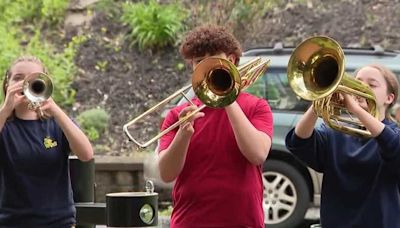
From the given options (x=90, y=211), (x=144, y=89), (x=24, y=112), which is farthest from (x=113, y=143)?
(x=24, y=112)

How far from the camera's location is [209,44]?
160 inches

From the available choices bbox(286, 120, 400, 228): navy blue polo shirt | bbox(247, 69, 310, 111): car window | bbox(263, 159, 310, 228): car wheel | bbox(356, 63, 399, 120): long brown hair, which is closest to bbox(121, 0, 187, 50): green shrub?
→ bbox(247, 69, 310, 111): car window

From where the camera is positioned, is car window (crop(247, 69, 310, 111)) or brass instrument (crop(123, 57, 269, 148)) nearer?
brass instrument (crop(123, 57, 269, 148))

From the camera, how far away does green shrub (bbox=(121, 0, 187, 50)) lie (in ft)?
38.1

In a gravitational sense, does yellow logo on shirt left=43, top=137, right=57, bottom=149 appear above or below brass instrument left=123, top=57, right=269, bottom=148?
below

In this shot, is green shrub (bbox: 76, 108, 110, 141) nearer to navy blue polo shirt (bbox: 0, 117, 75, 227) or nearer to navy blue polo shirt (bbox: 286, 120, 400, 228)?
navy blue polo shirt (bbox: 0, 117, 75, 227)

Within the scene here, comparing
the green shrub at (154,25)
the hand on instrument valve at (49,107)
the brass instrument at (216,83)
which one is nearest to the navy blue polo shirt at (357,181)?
the brass instrument at (216,83)

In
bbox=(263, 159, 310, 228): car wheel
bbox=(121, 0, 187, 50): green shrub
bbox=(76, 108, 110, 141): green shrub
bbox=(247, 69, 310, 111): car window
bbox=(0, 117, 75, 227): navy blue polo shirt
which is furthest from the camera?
bbox=(121, 0, 187, 50): green shrub

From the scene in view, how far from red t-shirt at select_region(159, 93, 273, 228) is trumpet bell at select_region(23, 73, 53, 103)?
0.89m

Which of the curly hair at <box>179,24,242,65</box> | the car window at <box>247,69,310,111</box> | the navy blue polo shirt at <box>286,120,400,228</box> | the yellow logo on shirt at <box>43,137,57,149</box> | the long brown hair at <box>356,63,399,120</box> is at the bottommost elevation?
the navy blue polo shirt at <box>286,120,400,228</box>

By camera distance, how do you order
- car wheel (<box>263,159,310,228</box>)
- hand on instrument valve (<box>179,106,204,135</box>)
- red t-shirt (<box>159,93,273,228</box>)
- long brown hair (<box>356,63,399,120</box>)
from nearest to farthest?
hand on instrument valve (<box>179,106,204,135</box>)
red t-shirt (<box>159,93,273,228</box>)
long brown hair (<box>356,63,399,120</box>)
car wheel (<box>263,159,310,228</box>)

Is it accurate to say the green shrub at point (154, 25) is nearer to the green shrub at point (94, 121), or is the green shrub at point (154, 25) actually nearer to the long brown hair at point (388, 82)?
the green shrub at point (94, 121)

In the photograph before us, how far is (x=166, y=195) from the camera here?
9594 millimetres

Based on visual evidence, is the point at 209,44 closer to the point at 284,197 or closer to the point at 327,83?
the point at 327,83
